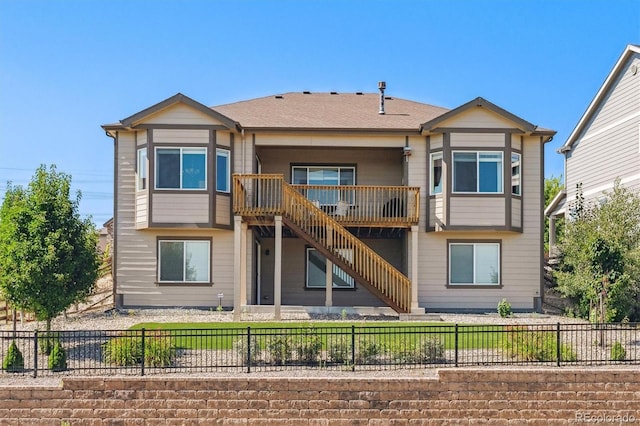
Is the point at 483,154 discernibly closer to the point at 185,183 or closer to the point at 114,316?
the point at 185,183

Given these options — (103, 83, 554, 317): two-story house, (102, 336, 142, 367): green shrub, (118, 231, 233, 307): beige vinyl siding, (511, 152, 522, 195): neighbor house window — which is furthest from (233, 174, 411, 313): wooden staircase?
(102, 336, 142, 367): green shrub

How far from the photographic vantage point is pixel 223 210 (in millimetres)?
23062

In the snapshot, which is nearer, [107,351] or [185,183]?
[107,351]

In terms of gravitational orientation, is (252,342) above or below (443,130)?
below

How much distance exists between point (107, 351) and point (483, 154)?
13251mm

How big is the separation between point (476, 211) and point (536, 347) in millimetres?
8792

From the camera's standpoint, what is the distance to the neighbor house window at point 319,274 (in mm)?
25328

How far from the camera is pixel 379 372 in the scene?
14.2m

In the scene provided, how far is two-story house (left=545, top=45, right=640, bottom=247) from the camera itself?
81.1ft

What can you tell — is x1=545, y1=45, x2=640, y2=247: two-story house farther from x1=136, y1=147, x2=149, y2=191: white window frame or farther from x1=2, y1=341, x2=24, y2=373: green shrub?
x1=2, y1=341, x2=24, y2=373: green shrub

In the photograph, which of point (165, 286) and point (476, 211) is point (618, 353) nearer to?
point (476, 211)

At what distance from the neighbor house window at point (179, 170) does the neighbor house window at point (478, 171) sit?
7.83m

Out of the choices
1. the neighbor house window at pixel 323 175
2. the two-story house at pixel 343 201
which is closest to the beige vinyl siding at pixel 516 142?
the two-story house at pixel 343 201

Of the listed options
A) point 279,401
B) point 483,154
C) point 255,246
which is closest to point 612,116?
point 483,154
